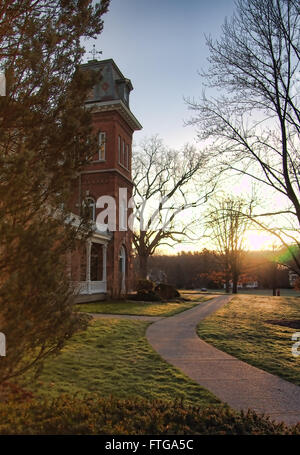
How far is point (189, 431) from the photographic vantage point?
3.43m

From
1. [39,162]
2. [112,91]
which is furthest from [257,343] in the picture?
[112,91]

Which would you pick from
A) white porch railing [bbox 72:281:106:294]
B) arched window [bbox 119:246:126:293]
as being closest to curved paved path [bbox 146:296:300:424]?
white porch railing [bbox 72:281:106:294]

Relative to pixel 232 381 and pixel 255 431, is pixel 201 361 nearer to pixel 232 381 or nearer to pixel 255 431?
pixel 232 381

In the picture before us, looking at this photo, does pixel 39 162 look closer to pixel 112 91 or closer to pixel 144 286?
pixel 144 286

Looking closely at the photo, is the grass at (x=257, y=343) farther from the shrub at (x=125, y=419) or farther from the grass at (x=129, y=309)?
the grass at (x=129, y=309)

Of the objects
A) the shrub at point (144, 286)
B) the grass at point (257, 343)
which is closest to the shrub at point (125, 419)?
the grass at point (257, 343)

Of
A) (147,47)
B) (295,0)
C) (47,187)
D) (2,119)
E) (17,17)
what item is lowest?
(47,187)

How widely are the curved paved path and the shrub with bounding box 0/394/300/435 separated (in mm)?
507

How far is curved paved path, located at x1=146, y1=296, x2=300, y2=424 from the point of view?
170 inches

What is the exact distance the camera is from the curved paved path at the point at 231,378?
4324 mm

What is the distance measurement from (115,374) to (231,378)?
182 centimetres

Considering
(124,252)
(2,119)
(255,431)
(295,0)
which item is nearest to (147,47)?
(2,119)
